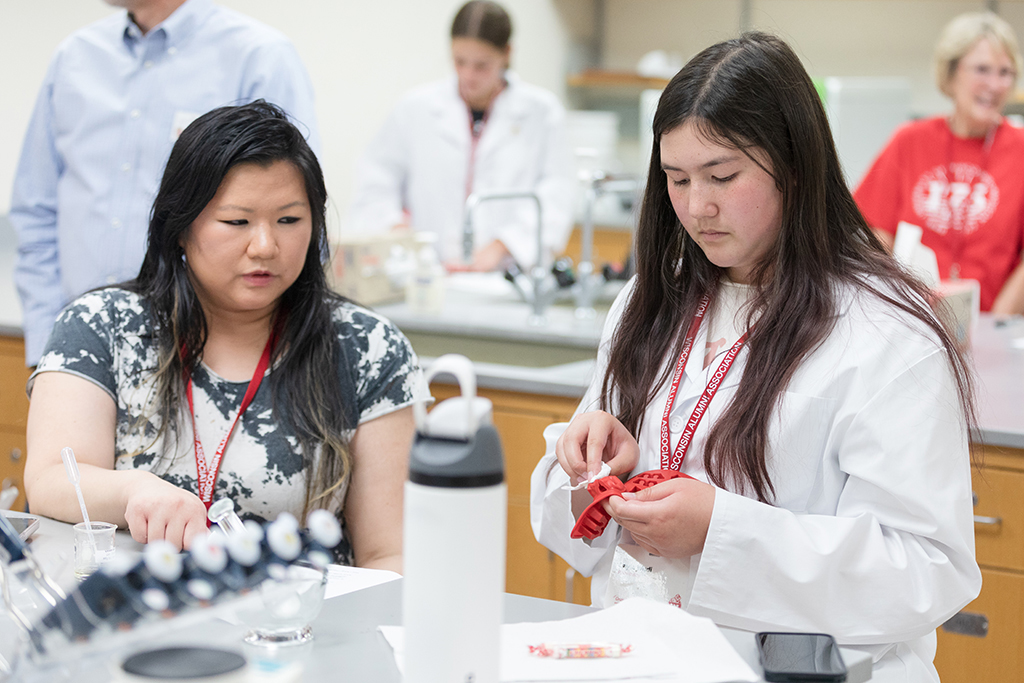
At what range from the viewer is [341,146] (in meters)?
4.61

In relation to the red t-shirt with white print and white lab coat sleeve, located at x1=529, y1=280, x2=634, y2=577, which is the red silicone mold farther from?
the red t-shirt with white print

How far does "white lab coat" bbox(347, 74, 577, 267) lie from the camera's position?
3.84 meters

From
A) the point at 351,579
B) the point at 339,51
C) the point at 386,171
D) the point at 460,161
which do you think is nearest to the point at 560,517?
the point at 351,579

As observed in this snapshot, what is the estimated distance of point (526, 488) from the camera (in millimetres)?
2389

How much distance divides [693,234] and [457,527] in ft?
2.10

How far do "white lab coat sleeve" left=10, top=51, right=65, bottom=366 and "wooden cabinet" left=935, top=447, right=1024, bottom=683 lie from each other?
205cm

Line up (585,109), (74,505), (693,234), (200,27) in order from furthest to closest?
(585,109) < (200,27) < (74,505) < (693,234)

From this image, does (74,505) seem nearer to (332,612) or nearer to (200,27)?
(332,612)

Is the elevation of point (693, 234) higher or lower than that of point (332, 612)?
higher

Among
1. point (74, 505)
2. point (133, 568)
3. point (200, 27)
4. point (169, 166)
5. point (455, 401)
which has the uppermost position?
point (200, 27)

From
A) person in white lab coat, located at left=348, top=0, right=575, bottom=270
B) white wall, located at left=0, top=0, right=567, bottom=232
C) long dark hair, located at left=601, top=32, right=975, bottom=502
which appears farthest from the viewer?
person in white lab coat, located at left=348, top=0, right=575, bottom=270

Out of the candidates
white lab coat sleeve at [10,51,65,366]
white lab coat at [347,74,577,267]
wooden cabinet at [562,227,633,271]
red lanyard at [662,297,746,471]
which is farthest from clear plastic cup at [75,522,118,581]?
wooden cabinet at [562,227,633,271]

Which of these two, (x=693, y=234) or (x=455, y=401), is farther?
(x=693, y=234)

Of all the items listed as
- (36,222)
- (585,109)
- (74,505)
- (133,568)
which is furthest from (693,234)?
(585,109)
